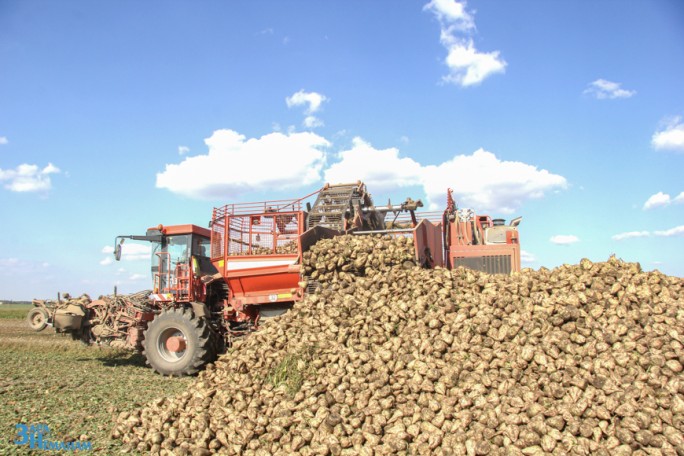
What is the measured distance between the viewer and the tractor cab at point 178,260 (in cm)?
1002

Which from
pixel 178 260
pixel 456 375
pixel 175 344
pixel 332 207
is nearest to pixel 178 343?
pixel 175 344

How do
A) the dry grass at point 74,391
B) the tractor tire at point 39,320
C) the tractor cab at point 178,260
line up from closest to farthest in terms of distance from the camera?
the dry grass at point 74,391, the tractor cab at point 178,260, the tractor tire at point 39,320

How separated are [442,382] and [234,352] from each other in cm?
299

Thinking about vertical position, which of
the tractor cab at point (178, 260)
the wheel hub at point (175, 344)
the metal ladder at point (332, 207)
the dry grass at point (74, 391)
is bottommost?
the dry grass at point (74, 391)

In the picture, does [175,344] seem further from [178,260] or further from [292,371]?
[292,371]

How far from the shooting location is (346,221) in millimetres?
8992

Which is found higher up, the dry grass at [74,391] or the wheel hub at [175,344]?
the wheel hub at [175,344]

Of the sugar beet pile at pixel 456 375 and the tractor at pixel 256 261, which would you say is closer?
the sugar beet pile at pixel 456 375

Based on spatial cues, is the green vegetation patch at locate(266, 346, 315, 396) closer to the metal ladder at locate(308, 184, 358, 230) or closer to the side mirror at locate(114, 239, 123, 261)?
the metal ladder at locate(308, 184, 358, 230)

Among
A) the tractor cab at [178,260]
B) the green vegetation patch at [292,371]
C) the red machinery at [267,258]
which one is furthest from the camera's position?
the tractor cab at [178,260]

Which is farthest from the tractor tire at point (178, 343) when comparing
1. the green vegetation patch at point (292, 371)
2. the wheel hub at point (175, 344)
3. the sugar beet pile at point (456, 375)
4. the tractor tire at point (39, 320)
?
the tractor tire at point (39, 320)

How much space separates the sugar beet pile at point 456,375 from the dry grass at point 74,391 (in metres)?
0.61

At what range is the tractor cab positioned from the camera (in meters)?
10.0

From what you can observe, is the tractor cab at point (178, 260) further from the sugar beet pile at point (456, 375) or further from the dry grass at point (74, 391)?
the sugar beet pile at point (456, 375)
